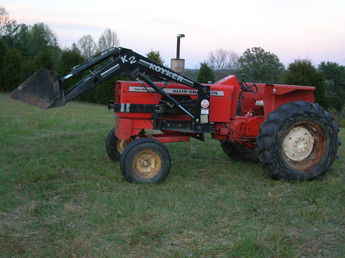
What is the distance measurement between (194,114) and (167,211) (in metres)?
2.11

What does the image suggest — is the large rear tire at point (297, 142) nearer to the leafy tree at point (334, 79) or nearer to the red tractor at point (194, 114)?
the red tractor at point (194, 114)

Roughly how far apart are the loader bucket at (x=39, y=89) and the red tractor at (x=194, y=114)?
0.01 meters

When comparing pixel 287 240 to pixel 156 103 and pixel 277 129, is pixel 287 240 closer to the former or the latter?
pixel 277 129

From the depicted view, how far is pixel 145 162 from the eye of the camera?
244 inches

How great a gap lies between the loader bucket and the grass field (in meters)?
1.05

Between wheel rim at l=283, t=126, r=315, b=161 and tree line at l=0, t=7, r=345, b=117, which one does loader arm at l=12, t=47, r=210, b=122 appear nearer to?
wheel rim at l=283, t=126, r=315, b=161

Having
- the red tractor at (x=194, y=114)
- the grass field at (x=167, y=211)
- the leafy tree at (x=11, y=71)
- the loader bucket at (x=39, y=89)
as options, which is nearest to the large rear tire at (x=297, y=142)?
the red tractor at (x=194, y=114)

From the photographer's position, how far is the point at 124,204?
512cm

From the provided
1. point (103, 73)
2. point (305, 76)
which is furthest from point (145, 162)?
point (305, 76)

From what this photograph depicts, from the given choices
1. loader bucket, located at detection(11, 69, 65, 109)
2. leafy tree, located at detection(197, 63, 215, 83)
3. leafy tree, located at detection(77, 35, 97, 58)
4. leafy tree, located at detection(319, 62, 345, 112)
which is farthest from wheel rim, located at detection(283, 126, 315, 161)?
leafy tree, located at detection(77, 35, 97, 58)

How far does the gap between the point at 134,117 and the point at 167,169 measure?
3.14ft

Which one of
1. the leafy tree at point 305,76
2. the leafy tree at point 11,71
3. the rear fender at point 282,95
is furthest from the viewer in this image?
the leafy tree at point 11,71

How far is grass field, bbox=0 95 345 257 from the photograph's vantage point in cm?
401

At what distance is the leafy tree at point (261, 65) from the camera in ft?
85.8
